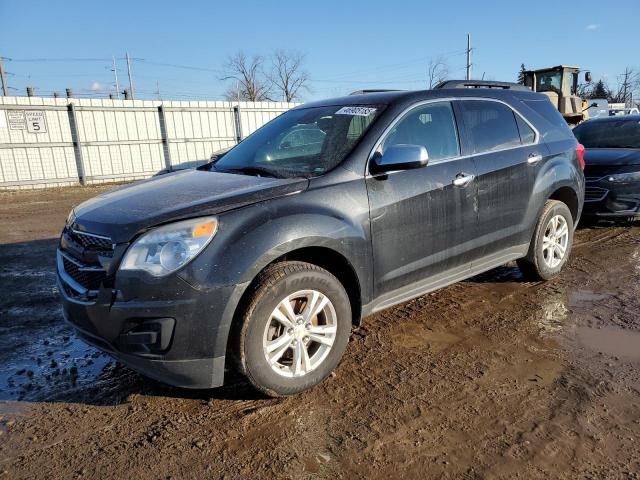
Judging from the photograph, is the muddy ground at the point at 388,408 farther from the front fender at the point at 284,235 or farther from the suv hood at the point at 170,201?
the suv hood at the point at 170,201

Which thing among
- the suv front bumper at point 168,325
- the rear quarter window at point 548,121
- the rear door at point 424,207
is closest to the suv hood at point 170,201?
the suv front bumper at point 168,325

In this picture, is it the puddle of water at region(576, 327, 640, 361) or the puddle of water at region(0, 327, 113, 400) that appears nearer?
Answer: the puddle of water at region(0, 327, 113, 400)

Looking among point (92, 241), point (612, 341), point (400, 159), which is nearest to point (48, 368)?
point (92, 241)

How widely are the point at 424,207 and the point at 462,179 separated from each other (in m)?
0.49

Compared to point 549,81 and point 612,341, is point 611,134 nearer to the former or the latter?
point 612,341

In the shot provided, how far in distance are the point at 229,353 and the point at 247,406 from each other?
379mm

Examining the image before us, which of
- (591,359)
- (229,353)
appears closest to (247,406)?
(229,353)

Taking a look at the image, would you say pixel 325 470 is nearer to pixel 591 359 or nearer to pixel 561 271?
pixel 591 359

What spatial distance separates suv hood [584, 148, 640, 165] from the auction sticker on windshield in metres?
4.80

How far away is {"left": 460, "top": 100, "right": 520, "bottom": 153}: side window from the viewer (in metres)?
3.87

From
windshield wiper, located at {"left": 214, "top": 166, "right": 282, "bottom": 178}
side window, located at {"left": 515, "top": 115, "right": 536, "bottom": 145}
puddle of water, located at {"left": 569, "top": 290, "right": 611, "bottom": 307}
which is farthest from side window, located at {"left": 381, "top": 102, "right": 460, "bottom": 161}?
puddle of water, located at {"left": 569, "top": 290, "right": 611, "bottom": 307}

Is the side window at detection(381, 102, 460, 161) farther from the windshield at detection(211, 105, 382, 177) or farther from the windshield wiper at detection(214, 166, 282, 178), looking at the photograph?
the windshield wiper at detection(214, 166, 282, 178)

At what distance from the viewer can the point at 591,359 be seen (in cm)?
321

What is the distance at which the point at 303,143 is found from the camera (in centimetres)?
360
